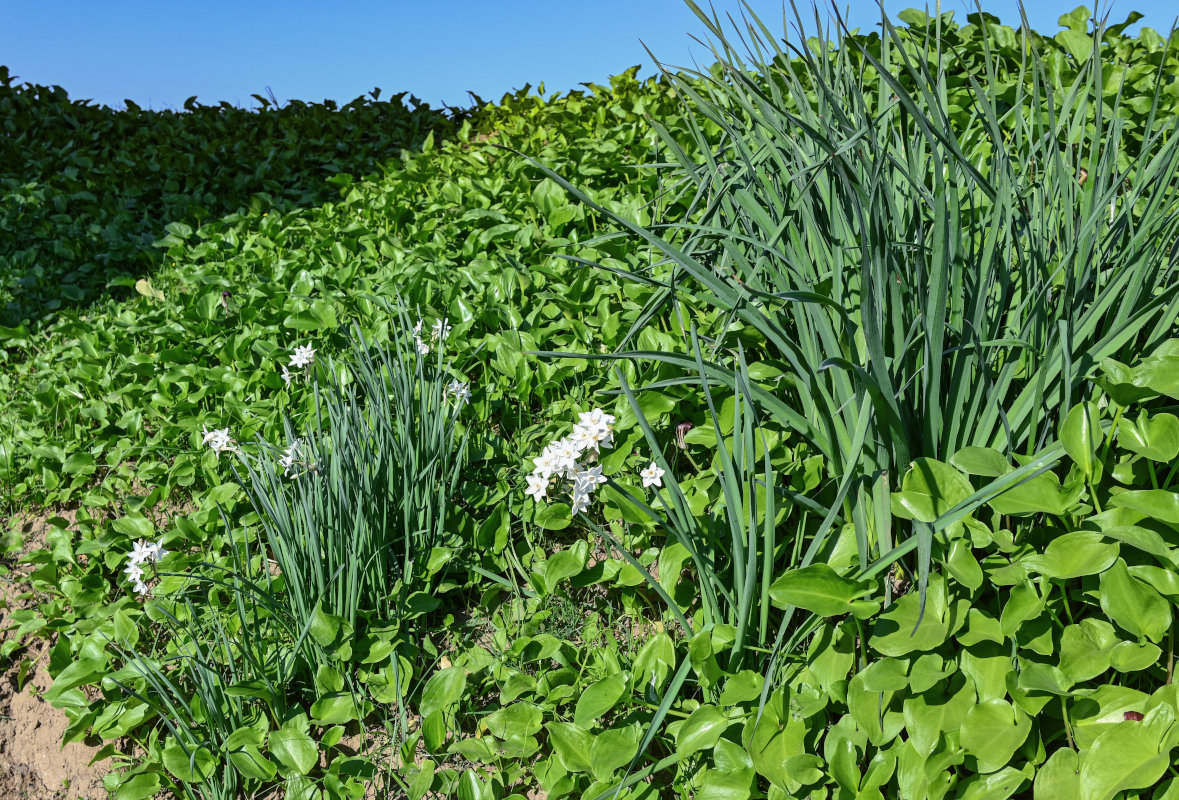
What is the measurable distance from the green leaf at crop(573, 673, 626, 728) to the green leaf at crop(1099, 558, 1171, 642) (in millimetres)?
919

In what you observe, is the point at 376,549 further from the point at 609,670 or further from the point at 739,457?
the point at 739,457

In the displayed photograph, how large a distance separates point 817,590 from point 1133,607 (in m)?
0.53

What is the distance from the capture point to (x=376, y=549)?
2.19m

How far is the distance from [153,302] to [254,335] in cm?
121

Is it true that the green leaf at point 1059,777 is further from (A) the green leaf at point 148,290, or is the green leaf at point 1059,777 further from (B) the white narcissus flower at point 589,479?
(A) the green leaf at point 148,290

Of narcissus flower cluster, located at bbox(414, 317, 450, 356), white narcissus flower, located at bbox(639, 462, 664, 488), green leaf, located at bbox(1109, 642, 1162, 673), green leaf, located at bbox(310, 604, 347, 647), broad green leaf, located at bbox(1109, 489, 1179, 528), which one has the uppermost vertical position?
narcissus flower cluster, located at bbox(414, 317, 450, 356)

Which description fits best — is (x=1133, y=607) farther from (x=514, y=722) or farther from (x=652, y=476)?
(x=514, y=722)

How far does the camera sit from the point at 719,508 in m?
2.04

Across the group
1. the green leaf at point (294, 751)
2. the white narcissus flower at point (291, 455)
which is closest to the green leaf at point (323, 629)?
the green leaf at point (294, 751)

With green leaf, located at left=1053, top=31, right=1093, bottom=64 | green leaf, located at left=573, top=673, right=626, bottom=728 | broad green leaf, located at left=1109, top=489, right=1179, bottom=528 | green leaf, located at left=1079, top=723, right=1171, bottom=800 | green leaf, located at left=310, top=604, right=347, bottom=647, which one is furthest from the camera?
green leaf, located at left=1053, top=31, right=1093, bottom=64

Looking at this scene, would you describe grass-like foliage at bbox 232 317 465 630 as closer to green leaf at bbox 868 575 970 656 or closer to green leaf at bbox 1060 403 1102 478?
green leaf at bbox 868 575 970 656

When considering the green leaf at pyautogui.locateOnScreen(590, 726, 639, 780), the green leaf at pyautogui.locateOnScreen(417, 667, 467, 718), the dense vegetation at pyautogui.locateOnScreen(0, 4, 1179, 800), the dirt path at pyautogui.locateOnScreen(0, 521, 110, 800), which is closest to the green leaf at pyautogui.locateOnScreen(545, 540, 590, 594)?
the dense vegetation at pyautogui.locateOnScreen(0, 4, 1179, 800)

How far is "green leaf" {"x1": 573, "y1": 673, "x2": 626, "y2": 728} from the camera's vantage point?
1814mm

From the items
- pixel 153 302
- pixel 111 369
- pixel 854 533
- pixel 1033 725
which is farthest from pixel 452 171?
pixel 1033 725
